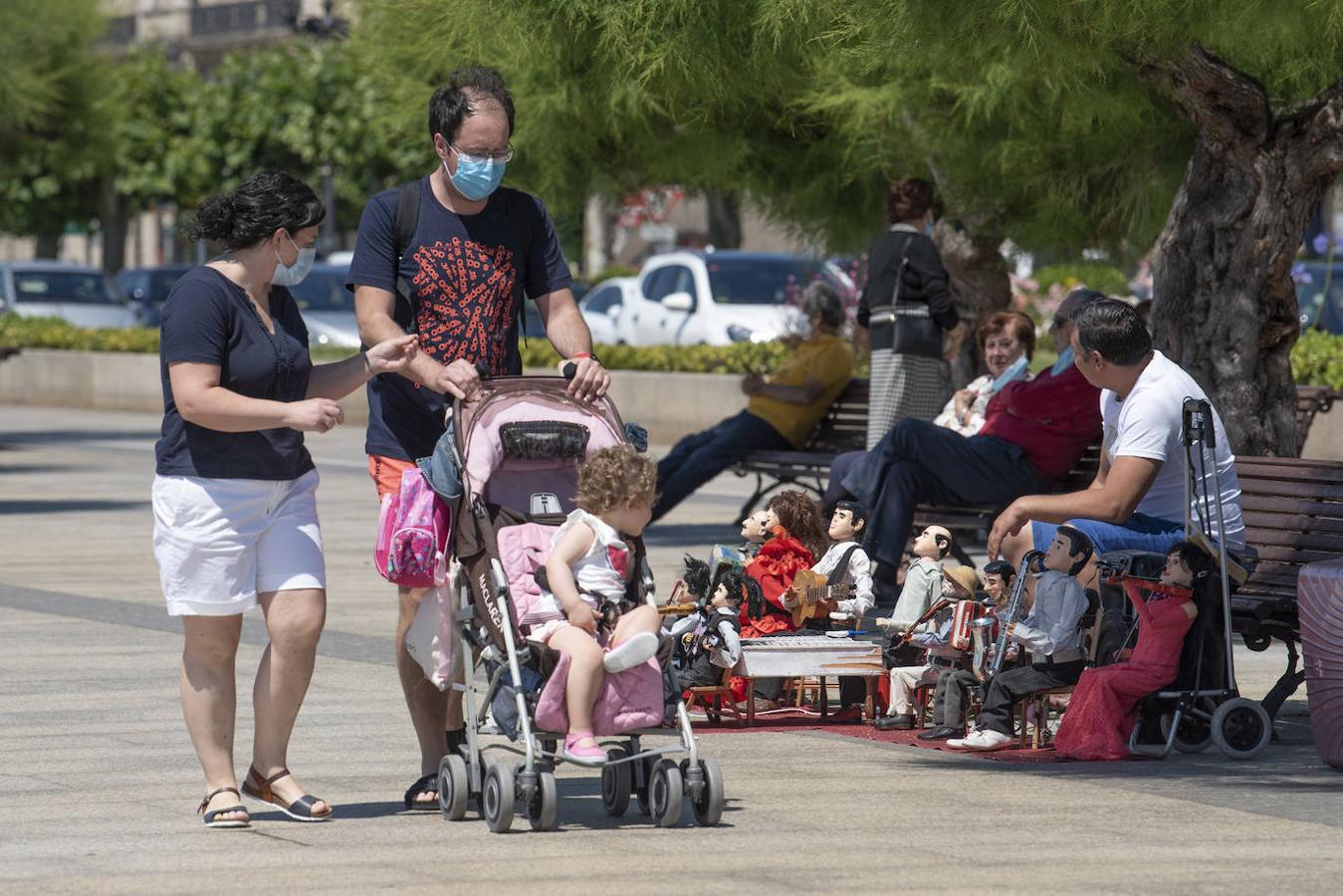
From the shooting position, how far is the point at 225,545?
6.36 metres

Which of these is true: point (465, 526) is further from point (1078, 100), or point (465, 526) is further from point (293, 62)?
point (293, 62)

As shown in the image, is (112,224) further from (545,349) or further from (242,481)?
(242,481)

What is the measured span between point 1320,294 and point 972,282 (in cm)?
1009

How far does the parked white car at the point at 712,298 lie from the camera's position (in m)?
26.5

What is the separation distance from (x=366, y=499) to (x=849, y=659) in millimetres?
9438

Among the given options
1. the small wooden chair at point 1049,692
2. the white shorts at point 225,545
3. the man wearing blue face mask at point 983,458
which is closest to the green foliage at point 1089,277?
the man wearing blue face mask at point 983,458

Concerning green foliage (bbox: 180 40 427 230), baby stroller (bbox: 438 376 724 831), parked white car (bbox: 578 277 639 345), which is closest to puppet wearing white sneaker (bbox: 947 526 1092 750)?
baby stroller (bbox: 438 376 724 831)

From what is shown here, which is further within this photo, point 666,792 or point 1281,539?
point 1281,539

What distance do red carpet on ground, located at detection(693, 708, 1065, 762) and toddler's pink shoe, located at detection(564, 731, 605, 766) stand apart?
177 centimetres

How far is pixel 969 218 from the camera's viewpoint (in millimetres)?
14688

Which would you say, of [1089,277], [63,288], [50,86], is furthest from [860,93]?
[63,288]

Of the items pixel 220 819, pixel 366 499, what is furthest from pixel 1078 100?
pixel 366 499

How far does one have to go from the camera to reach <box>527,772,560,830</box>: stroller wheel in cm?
624

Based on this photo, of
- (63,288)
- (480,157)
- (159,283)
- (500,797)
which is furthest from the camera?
(159,283)
